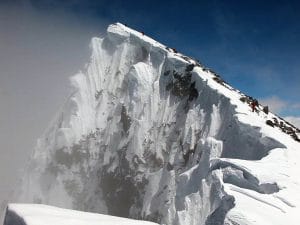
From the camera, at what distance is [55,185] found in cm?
6788

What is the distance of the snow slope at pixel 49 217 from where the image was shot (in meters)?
11.7

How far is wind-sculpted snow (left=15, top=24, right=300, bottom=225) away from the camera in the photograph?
3516cm

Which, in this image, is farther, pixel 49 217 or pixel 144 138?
→ pixel 144 138

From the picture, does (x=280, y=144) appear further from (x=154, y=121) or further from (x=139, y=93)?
(x=139, y=93)

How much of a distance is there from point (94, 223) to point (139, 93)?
53176 millimetres

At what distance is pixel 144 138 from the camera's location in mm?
60625

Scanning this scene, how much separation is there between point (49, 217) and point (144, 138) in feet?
160

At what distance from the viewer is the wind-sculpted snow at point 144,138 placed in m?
35.2

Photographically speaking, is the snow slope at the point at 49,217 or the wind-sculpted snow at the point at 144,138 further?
the wind-sculpted snow at the point at 144,138

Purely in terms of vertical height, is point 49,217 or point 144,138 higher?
point 144,138

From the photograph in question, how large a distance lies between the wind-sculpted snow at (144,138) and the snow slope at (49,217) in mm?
14607

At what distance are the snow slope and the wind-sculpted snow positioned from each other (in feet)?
47.9

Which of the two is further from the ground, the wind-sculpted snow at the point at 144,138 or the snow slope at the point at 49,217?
the wind-sculpted snow at the point at 144,138

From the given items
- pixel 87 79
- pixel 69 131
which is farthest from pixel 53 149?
pixel 87 79
